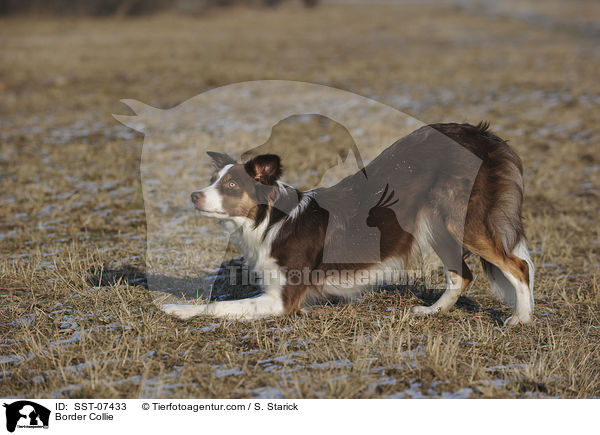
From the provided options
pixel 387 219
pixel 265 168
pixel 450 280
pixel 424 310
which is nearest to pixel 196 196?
pixel 265 168

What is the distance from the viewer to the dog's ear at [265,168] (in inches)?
183

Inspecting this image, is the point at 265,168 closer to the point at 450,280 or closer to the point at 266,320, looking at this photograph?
the point at 266,320

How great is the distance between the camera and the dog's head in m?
4.66

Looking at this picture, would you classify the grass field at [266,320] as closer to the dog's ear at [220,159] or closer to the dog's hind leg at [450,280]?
the dog's hind leg at [450,280]

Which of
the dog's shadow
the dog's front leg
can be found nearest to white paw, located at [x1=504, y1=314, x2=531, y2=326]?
the dog's shadow

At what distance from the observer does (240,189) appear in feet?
15.5

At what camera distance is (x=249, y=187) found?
474 cm

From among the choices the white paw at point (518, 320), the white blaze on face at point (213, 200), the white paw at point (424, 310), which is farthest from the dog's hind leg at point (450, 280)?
the white blaze on face at point (213, 200)

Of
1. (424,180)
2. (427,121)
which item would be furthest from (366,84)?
(424,180)

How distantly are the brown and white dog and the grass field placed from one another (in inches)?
9.9

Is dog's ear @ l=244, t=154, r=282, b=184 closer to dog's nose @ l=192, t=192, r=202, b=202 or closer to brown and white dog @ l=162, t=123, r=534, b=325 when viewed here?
brown and white dog @ l=162, t=123, r=534, b=325

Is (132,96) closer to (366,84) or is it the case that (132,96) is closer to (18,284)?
(366,84)

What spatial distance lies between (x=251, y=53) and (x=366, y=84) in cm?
598
